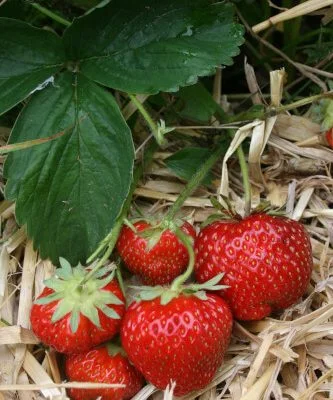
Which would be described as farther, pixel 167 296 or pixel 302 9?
pixel 302 9

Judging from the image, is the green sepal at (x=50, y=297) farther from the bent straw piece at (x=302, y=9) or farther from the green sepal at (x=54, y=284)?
the bent straw piece at (x=302, y=9)

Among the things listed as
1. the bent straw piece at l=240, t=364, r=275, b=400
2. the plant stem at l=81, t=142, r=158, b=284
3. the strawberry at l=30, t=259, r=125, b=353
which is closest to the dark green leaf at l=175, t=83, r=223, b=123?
the plant stem at l=81, t=142, r=158, b=284

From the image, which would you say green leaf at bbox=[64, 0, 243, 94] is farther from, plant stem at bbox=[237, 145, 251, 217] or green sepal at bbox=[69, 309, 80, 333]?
green sepal at bbox=[69, 309, 80, 333]

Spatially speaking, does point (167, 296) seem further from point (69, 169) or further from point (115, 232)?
point (69, 169)

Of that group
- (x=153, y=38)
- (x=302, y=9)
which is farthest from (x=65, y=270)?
(x=302, y=9)

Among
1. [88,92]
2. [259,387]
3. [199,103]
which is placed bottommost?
[259,387]

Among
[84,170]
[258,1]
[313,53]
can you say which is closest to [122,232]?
[84,170]

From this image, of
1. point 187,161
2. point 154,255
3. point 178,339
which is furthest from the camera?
point 187,161
